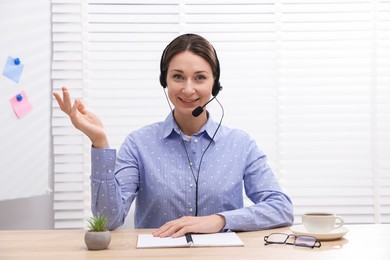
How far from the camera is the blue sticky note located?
2727 millimetres

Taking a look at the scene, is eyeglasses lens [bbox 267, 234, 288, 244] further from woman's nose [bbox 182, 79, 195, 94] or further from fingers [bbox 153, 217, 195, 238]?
woman's nose [bbox 182, 79, 195, 94]

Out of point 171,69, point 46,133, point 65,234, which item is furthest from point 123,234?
point 46,133

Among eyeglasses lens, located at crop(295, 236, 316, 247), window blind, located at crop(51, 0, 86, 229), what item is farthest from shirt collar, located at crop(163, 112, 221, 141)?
window blind, located at crop(51, 0, 86, 229)

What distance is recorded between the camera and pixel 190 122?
2172 millimetres

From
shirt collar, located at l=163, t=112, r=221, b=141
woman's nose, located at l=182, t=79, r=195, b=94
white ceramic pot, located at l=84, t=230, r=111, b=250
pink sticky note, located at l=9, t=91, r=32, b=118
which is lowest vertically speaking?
white ceramic pot, located at l=84, t=230, r=111, b=250

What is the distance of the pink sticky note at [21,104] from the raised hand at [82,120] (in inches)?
44.7

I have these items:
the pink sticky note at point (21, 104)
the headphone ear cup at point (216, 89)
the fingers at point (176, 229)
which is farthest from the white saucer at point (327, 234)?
the pink sticky note at point (21, 104)

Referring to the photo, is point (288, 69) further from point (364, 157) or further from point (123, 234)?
point (123, 234)

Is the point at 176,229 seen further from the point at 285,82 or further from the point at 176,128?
the point at 285,82

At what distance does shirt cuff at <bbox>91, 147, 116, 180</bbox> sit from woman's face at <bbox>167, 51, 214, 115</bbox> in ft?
1.38

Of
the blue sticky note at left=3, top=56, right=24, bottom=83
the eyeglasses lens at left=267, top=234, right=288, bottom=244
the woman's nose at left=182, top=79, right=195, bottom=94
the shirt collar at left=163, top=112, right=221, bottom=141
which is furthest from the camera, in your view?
the blue sticky note at left=3, top=56, right=24, bottom=83

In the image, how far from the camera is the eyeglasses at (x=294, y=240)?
1.52 metres

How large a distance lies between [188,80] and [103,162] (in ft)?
1.61

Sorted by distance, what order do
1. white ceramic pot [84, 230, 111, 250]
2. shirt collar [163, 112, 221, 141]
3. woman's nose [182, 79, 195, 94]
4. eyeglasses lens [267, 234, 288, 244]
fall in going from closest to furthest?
white ceramic pot [84, 230, 111, 250] < eyeglasses lens [267, 234, 288, 244] < woman's nose [182, 79, 195, 94] < shirt collar [163, 112, 221, 141]
